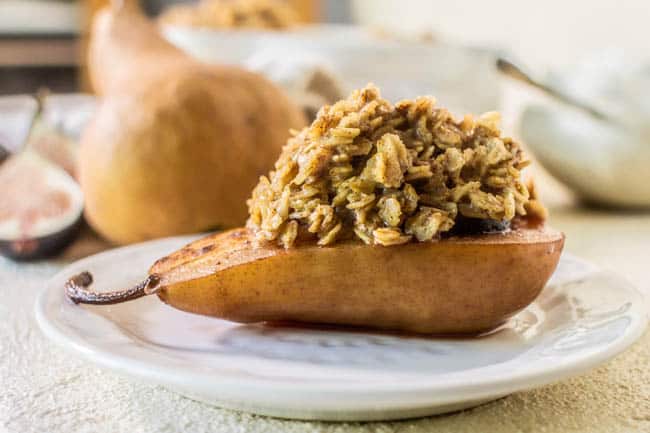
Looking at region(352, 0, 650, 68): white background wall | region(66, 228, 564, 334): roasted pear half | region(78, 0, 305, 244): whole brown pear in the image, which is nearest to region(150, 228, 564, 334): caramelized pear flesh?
region(66, 228, 564, 334): roasted pear half

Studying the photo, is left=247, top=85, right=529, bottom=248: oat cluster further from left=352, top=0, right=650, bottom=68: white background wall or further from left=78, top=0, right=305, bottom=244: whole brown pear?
left=352, top=0, right=650, bottom=68: white background wall

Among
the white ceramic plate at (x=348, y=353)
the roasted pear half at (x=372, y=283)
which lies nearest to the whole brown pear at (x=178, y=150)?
the white ceramic plate at (x=348, y=353)

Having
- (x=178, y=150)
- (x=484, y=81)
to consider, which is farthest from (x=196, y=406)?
(x=484, y=81)

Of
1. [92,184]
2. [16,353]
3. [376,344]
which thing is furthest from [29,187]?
[376,344]

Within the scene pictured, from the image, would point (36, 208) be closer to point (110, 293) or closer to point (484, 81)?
point (110, 293)

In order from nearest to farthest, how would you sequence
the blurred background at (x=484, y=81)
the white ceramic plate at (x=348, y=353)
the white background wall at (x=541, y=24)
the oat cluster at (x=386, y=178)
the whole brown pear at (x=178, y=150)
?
1. the white ceramic plate at (x=348, y=353)
2. the oat cluster at (x=386, y=178)
3. the whole brown pear at (x=178, y=150)
4. the blurred background at (x=484, y=81)
5. the white background wall at (x=541, y=24)

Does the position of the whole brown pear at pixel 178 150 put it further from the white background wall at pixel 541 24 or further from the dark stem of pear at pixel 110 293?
the white background wall at pixel 541 24

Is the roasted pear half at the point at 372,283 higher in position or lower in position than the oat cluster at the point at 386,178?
lower
